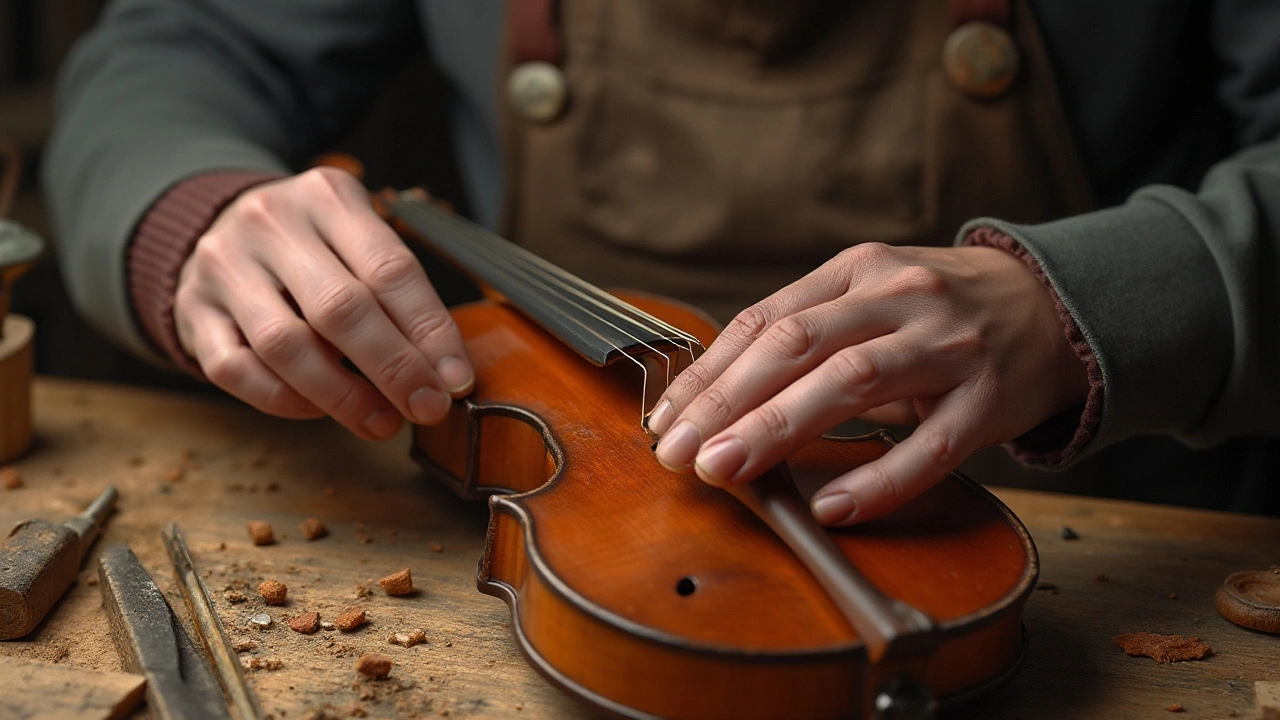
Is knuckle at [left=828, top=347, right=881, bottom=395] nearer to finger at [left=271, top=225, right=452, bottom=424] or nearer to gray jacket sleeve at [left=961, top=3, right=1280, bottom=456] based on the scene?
gray jacket sleeve at [left=961, top=3, right=1280, bottom=456]

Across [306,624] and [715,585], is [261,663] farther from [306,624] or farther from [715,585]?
[715,585]

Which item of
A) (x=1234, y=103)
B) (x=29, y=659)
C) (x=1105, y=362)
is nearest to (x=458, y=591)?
(x=29, y=659)

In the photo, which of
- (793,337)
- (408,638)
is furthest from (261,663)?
(793,337)

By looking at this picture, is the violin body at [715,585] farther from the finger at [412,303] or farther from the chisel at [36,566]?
the chisel at [36,566]

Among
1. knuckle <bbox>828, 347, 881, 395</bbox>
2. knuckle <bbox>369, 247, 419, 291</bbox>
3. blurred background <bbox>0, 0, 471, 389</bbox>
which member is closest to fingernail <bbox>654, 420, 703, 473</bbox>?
knuckle <bbox>828, 347, 881, 395</bbox>

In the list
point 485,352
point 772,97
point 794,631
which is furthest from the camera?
point 772,97

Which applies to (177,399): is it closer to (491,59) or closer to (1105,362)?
(491,59)
